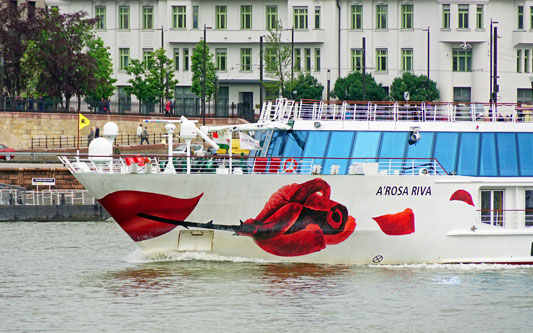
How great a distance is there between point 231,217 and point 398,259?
4.40 metres

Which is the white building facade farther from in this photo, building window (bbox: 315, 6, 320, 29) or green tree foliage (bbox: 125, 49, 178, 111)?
green tree foliage (bbox: 125, 49, 178, 111)

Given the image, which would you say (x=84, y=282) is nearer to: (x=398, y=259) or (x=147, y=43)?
(x=398, y=259)

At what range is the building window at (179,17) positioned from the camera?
87.7 metres

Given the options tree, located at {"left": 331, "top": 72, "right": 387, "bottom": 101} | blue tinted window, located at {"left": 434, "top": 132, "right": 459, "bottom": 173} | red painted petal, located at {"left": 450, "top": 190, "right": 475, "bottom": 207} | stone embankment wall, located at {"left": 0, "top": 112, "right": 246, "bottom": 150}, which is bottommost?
red painted petal, located at {"left": 450, "top": 190, "right": 475, "bottom": 207}

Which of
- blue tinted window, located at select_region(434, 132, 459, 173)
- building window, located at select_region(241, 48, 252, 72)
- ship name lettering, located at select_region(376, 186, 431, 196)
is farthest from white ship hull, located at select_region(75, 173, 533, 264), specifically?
building window, located at select_region(241, 48, 252, 72)

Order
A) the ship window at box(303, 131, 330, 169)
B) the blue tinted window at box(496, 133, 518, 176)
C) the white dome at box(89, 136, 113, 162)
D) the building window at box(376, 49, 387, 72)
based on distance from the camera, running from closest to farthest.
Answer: the white dome at box(89, 136, 113, 162) → the ship window at box(303, 131, 330, 169) → the blue tinted window at box(496, 133, 518, 176) → the building window at box(376, 49, 387, 72)

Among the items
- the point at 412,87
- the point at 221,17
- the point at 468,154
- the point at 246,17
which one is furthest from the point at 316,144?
the point at 221,17

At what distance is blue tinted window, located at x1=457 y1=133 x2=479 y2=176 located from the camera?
3172cm

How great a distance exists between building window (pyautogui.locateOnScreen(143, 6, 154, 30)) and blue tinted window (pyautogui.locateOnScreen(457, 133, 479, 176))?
58.9 m

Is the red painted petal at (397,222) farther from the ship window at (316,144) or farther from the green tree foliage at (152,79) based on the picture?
the green tree foliage at (152,79)

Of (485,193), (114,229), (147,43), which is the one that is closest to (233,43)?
(147,43)

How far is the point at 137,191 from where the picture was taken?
101 feet

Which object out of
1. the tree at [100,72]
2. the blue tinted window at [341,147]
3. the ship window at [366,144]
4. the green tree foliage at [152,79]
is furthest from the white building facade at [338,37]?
the blue tinted window at [341,147]

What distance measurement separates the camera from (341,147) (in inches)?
1250
